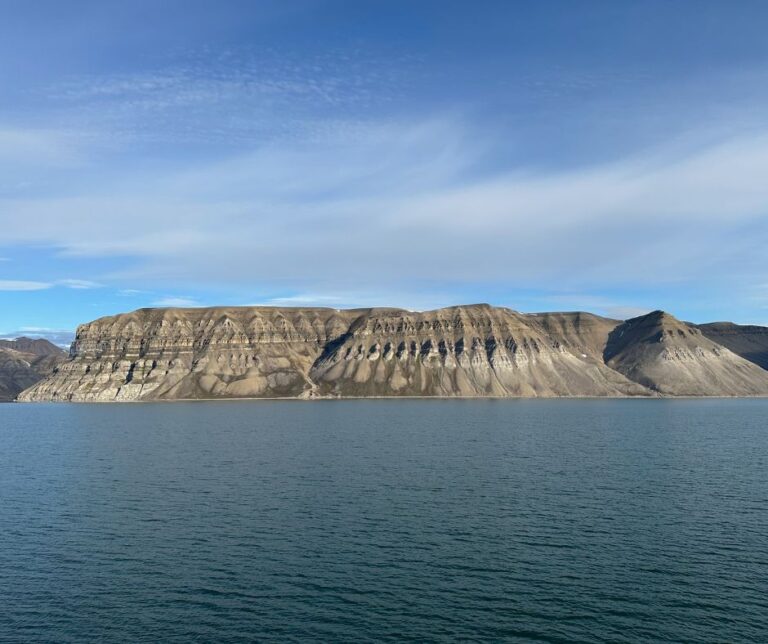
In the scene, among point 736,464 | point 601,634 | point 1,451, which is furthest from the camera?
point 1,451

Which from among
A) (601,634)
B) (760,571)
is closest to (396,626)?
(601,634)

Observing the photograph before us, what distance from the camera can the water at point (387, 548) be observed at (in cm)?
4181

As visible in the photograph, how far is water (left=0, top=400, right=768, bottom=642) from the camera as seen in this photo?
1646 inches

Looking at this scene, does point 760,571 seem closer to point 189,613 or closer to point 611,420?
point 189,613

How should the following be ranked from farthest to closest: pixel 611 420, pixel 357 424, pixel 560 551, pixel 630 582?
pixel 611 420
pixel 357 424
pixel 560 551
pixel 630 582

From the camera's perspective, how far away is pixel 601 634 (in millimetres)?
39562

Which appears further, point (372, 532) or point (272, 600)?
point (372, 532)

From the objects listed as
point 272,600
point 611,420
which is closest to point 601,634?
point 272,600

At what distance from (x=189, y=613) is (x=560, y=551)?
3117cm

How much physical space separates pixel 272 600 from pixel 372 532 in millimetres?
17300

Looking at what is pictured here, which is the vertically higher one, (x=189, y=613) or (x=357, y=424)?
(x=357, y=424)

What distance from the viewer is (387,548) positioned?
56.2m

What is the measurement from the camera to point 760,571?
49594 mm

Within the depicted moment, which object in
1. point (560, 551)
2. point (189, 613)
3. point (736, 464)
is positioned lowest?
point (189, 613)
